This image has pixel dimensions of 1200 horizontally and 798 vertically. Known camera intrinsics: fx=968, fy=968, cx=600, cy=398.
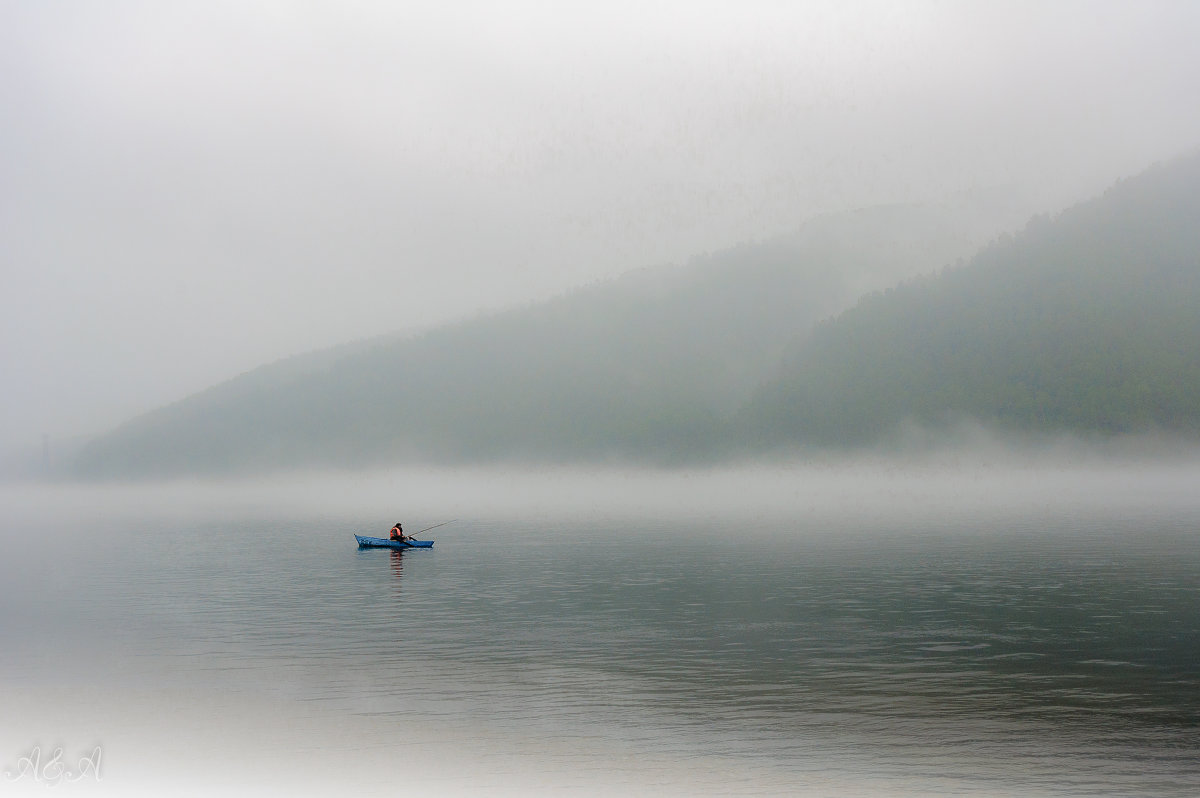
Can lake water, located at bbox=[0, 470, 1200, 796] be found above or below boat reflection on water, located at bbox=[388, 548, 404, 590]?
below

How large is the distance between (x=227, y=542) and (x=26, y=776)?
109 m

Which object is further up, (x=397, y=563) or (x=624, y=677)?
(x=397, y=563)

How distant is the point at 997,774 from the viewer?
77.7 ft

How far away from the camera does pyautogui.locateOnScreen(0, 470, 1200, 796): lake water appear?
80.6ft

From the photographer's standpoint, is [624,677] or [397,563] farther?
[397,563]

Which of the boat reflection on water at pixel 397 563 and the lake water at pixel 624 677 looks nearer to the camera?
the lake water at pixel 624 677

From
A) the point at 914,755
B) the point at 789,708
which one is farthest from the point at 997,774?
the point at 789,708

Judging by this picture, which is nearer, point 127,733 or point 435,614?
point 127,733

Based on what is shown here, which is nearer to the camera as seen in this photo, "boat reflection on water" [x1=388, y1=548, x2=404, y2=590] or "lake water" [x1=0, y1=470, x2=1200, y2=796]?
"lake water" [x1=0, y1=470, x2=1200, y2=796]

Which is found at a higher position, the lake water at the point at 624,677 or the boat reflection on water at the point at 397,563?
the boat reflection on water at the point at 397,563

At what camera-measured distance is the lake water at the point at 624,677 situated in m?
24.6

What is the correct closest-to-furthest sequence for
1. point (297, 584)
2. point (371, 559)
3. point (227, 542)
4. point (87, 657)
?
point (87, 657), point (297, 584), point (371, 559), point (227, 542)

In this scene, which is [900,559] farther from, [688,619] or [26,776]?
[26,776]

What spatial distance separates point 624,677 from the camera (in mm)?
35719
